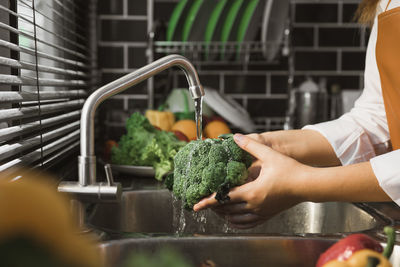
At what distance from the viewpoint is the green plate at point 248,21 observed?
2189 mm

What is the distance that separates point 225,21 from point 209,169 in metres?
1.44

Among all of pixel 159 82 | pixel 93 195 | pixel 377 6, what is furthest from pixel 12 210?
pixel 159 82

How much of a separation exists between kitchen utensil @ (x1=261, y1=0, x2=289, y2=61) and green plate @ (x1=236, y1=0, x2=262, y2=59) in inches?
1.6

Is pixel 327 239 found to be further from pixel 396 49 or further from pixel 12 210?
pixel 12 210

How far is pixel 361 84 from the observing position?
8.11 ft

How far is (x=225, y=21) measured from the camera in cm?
221

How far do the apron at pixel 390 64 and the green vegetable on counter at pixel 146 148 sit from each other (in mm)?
606

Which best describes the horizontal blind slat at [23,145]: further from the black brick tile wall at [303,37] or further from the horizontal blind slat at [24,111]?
the black brick tile wall at [303,37]

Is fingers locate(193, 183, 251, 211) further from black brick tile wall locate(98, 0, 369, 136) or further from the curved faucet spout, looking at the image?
black brick tile wall locate(98, 0, 369, 136)

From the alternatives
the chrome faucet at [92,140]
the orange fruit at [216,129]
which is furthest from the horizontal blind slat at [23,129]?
the orange fruit at [216,129]

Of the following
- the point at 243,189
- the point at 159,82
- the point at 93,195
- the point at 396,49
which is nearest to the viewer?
the point at 93,195

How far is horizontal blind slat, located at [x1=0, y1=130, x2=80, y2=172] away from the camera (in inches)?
35.2

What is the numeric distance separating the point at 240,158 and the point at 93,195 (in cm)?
30

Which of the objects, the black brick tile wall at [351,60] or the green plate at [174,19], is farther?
the black brick tile wall at [351,60]
